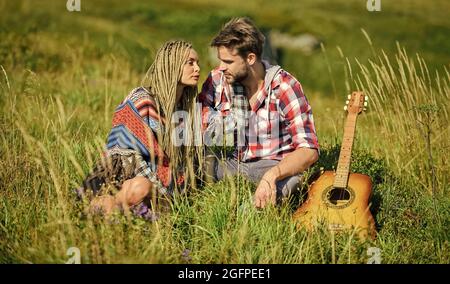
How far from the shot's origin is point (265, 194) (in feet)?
14.9

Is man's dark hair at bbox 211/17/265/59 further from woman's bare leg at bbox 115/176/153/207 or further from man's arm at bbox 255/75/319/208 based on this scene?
woman's bare leg at bbox 115/176/153/207

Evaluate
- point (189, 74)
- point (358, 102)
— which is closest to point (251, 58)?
point (189, 74)

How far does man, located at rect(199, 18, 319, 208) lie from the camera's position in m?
4.96

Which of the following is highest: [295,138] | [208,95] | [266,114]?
[208,95]

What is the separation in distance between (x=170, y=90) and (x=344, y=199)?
4.41ft

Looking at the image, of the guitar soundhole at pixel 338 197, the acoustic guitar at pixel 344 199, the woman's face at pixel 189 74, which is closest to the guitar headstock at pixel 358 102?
the acoustic guitar at pixel 344 199


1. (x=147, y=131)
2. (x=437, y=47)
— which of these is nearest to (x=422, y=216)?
(x=147, y=131)

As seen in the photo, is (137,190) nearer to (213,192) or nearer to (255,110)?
(213,192)

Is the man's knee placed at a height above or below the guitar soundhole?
above

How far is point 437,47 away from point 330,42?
9.32 ft

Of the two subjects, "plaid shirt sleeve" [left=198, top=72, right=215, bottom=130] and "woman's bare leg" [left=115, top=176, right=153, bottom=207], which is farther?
"plaid shirt sleeve" [left=198, top=72, right=215, bottom=130]

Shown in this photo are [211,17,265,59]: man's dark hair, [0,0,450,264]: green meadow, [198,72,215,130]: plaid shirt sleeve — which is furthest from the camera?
[198,72,215,130]: plaid shirt sleeve

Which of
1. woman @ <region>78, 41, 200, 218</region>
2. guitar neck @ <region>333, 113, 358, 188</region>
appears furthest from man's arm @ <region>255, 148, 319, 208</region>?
woman @ <region>78, 41, 200, 218</region>

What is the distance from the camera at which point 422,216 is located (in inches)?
196
